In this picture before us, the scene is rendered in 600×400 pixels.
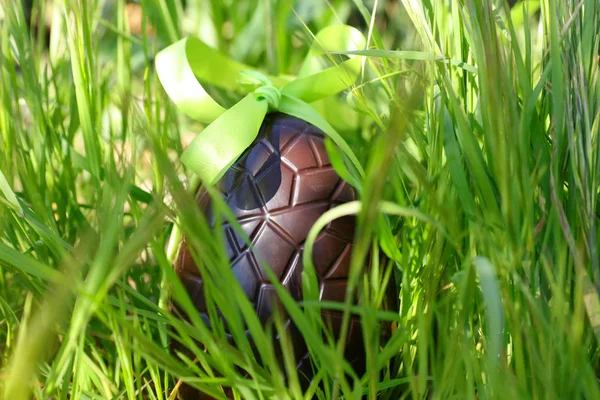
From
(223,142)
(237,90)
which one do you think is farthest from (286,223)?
(237,90)

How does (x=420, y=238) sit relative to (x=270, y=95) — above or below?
below

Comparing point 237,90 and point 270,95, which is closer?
point 270,95

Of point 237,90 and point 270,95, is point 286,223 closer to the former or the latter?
point 270,95

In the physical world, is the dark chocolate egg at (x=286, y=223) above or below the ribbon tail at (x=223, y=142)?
below

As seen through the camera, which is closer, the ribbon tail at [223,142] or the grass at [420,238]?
the grass at [420,238]

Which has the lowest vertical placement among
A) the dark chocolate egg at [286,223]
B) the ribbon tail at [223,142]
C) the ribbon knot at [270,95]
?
the dark chocolate egg at [286,223]
